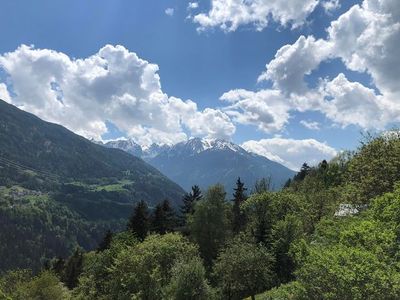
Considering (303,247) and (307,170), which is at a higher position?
(307,170)

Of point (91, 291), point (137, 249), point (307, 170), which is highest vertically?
point (307, 170)

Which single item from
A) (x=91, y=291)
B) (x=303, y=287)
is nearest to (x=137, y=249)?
(x=91, y=291)

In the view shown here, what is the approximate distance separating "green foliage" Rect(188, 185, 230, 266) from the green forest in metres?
0.20

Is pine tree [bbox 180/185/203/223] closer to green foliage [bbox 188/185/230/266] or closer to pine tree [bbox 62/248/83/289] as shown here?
green foliage [bbox 188/185/230/266]

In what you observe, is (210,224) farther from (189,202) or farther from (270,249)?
(189,202)

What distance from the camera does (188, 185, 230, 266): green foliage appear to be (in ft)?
272

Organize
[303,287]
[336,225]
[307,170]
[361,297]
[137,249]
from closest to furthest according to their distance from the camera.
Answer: [361,297] < [303,287] < [336,225] < [137,249] < [307,170]

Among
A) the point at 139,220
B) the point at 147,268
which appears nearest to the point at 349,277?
the point at 147,268

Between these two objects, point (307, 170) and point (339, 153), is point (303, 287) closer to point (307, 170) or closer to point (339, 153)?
point (339, 153)

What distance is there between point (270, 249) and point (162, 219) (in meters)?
34.6

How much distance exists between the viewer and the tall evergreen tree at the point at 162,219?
94.6 m

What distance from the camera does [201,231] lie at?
84375 millimetres

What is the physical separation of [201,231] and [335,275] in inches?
2446

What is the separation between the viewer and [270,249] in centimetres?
6738
